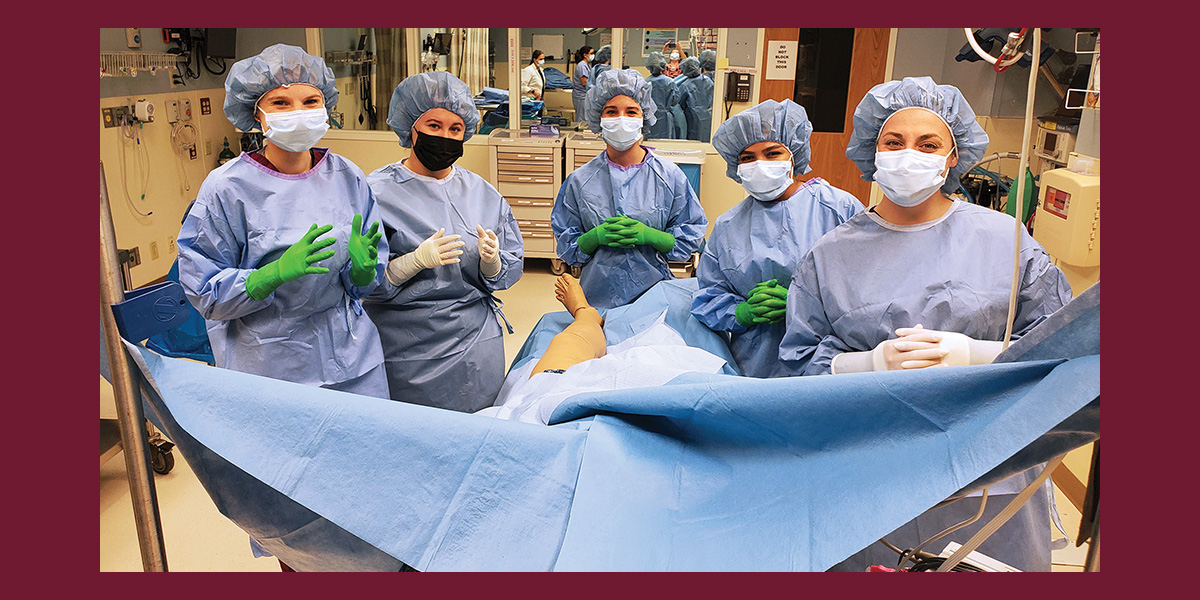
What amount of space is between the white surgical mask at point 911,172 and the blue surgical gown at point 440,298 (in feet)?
4.33

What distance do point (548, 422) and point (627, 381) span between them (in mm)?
321

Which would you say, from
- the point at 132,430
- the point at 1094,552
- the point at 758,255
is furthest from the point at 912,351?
the point at 132,430

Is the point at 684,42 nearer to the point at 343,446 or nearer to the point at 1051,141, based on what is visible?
the point at 1051,141

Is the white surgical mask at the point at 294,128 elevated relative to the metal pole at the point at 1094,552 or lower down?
elevated

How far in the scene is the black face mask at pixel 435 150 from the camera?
7.95 feet

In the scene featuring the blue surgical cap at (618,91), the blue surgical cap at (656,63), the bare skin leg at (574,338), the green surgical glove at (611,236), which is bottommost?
the bare skin leg at (574,338)

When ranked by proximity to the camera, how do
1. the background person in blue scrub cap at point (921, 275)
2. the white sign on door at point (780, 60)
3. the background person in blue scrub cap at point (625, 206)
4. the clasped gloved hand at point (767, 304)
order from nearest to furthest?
the background person in blue scrub cap at point (921, 275) < the clasped gloved hand at point (767, 304) < the background person in blue scrub cap at point (625, 206) < the white sign on door at point (780, 60)

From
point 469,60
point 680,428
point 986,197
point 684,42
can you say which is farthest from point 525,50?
point 680,428

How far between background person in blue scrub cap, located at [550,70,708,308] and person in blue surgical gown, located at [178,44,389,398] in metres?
1.20

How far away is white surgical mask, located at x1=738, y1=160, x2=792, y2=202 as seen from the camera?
2312mm

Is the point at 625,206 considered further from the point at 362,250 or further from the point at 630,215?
the point at 362,250

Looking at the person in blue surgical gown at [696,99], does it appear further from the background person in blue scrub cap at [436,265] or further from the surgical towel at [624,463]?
the surgical towel at [624,463]

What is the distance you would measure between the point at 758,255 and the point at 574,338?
0.62 metres

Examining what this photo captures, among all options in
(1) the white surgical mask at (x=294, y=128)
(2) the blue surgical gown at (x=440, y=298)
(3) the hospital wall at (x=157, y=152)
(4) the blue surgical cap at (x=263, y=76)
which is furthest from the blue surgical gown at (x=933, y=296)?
(3) the hospital wall at (x=157, y=152)
